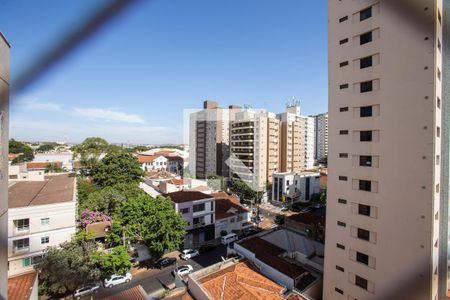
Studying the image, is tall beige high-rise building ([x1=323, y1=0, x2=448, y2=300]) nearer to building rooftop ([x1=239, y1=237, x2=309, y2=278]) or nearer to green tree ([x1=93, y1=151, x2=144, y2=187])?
building rooftop ([x1=239, y1=237, x2=309, y2=278])

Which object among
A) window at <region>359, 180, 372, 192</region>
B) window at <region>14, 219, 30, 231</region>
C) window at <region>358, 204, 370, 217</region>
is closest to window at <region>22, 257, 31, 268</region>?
window at <region>14, 219, 30, 231</region>

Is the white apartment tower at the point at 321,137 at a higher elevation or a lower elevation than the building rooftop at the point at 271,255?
higher

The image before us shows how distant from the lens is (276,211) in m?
18.3

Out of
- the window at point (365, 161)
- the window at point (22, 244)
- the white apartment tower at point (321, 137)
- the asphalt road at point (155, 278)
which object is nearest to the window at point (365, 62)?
the window at point (365, 161)

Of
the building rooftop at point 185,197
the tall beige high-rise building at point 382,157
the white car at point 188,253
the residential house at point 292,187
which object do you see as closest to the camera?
the tall beige high-rise building at point 382,157

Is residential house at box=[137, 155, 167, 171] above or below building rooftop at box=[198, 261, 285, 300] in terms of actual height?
above

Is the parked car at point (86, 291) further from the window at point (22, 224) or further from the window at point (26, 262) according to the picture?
the window at point (22, 224)

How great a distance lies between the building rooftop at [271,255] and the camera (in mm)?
6963

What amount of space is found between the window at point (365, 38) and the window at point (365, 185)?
3343mm

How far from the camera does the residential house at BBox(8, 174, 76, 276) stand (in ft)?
24.6

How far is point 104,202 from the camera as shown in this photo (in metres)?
11.9

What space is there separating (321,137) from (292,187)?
1103 inches

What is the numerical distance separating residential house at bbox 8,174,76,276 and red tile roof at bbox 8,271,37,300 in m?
2.13

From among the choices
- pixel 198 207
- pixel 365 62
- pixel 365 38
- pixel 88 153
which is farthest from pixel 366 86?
pixel 88 153
